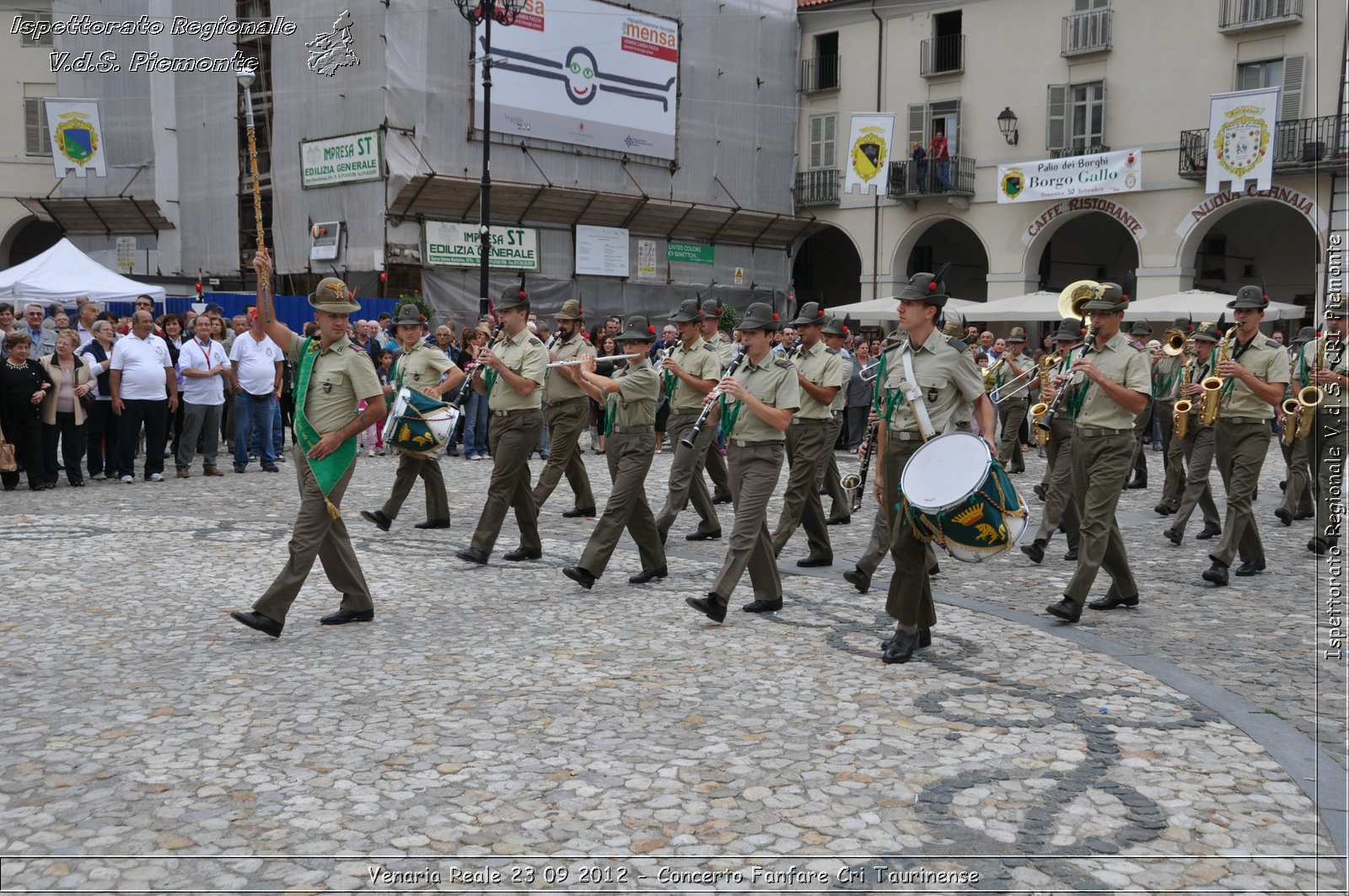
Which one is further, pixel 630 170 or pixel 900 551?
pixel 630 170

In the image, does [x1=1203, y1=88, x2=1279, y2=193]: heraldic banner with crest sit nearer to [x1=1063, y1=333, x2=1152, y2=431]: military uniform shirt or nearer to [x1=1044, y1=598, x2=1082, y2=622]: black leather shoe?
[x1=1063, y1=333, x2=1152, y2=431]: military uniform shirt

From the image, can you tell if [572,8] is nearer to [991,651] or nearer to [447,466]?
[447,466]

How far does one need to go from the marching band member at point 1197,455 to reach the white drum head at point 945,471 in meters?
4.57

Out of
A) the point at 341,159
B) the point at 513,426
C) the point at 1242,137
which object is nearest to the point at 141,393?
the point at 513,426

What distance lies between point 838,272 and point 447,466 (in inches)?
989

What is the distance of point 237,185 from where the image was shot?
3100 centimetres

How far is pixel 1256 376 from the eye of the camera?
9.30m

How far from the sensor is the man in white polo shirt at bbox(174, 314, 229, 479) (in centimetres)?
1450

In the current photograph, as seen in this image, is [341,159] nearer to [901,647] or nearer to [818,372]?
[818,372]

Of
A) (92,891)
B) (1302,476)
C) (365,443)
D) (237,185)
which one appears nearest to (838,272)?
(237,185)

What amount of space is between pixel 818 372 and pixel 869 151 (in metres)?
21.9

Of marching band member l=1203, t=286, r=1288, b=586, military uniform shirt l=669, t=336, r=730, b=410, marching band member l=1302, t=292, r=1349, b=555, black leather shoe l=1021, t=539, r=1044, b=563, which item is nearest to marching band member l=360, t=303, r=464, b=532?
military uniform shirt l=669, t=336, r=730, b=410

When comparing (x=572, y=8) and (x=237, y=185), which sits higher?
(x=572, y=8)

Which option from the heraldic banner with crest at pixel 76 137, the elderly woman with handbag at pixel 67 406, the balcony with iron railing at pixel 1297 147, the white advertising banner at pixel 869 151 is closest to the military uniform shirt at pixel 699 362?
the elderly woman with handbag at pixel 67 406
